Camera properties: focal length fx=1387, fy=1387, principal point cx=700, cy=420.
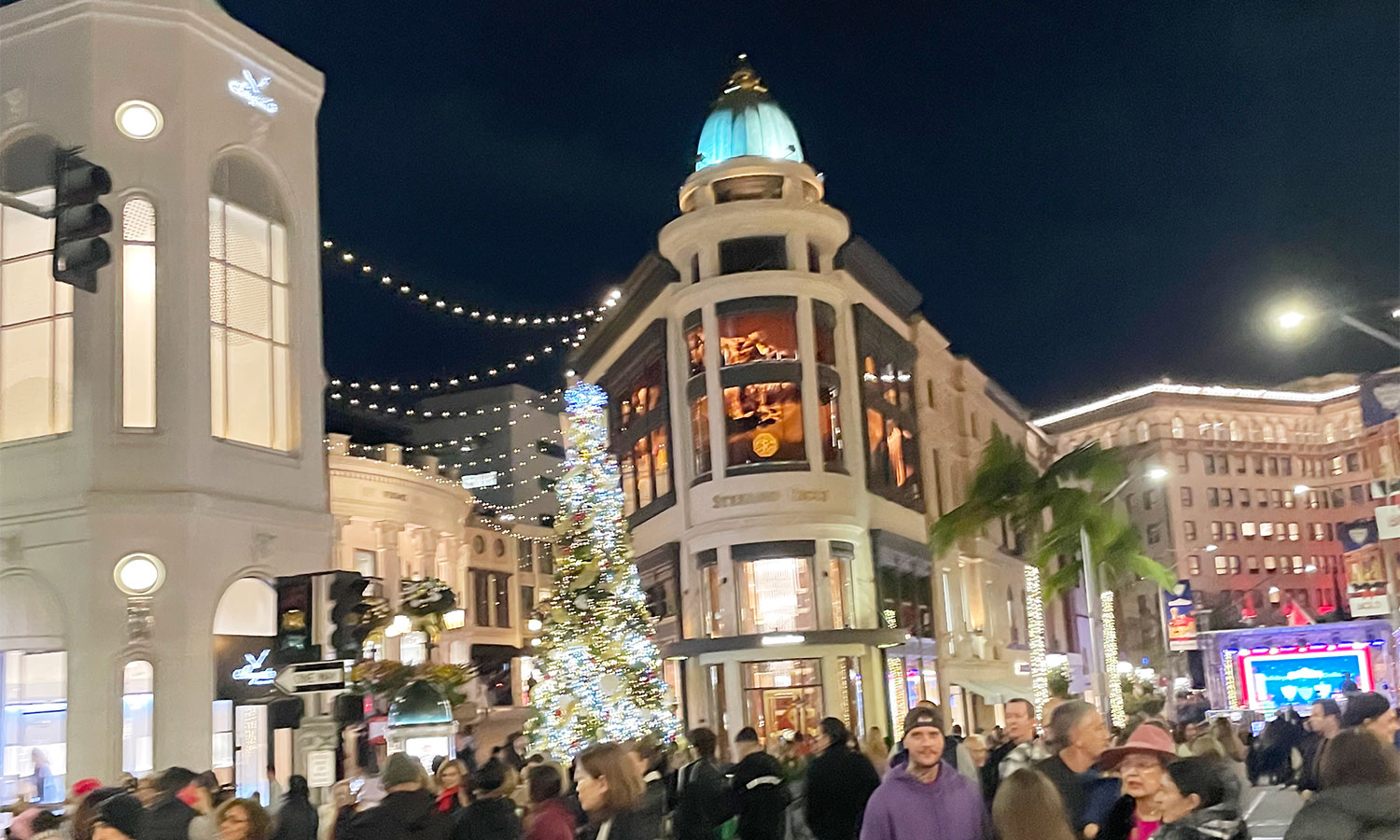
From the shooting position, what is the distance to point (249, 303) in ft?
83.7

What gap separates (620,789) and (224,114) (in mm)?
20486

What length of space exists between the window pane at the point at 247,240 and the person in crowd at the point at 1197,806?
2245cm

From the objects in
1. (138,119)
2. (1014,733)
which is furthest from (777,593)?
(1014,733)

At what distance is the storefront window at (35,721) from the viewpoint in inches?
877

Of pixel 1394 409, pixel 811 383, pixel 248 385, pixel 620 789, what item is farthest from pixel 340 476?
pixel 620 789

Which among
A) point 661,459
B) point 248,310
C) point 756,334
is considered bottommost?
point 661,459

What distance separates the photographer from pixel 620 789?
7.09 metres

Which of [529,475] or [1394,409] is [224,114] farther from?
[529,475]

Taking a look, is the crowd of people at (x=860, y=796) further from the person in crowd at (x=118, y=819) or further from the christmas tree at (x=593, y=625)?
the christmas tree at (x=593, y=625)

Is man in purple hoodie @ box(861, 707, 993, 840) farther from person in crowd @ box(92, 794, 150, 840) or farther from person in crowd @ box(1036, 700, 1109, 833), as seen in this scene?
person in crowd @ box(92, 794, 150, 840)

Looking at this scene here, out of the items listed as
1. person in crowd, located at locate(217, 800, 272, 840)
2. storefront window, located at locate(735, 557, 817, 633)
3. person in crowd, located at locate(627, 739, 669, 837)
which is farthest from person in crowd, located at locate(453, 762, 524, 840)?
storefront window, located at locate(735, 557, 817, 633)

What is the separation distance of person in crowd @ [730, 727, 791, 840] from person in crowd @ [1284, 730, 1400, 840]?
21.3ft

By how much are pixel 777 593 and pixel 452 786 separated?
1018 inches

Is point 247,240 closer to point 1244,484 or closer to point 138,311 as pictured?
point 138,311
